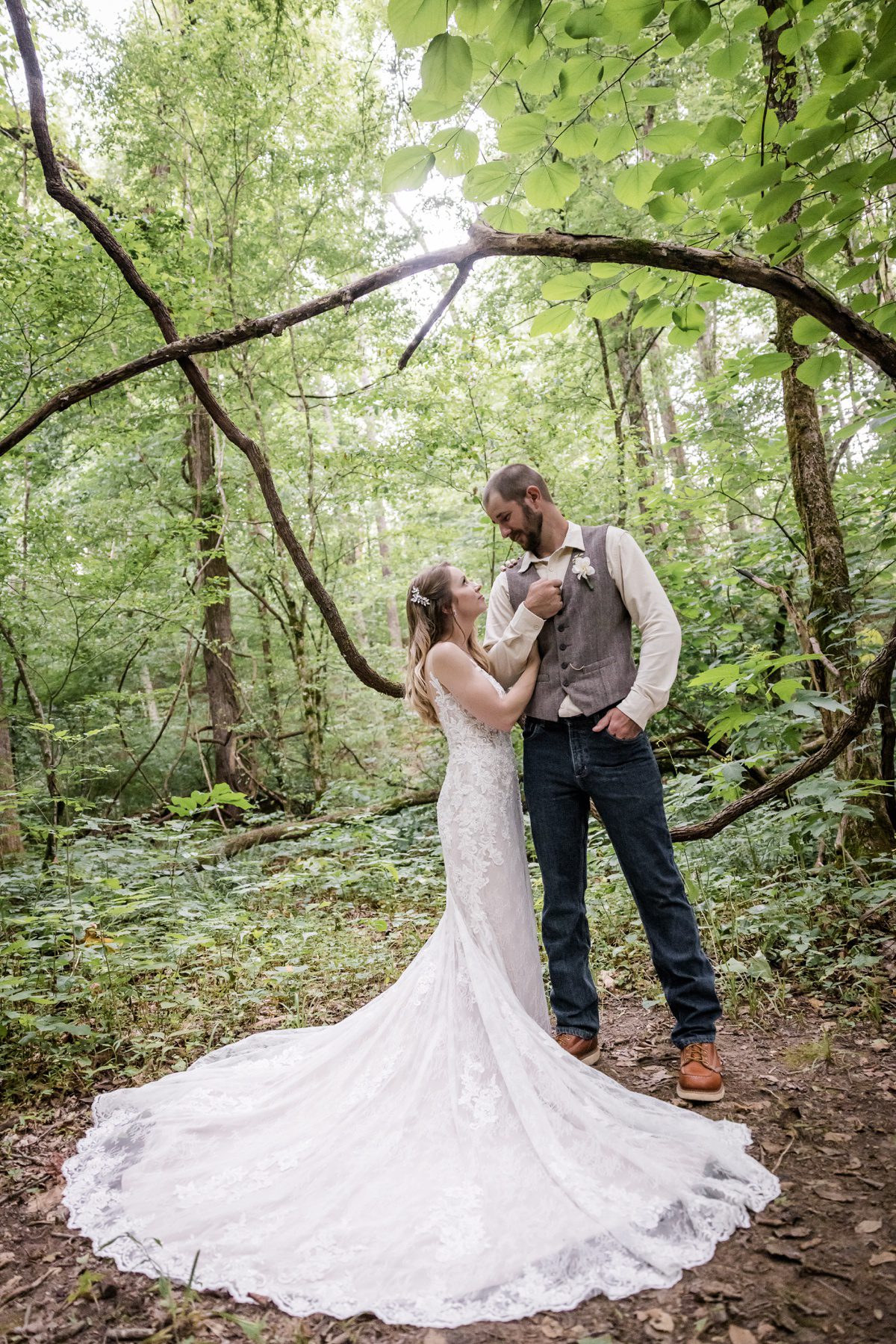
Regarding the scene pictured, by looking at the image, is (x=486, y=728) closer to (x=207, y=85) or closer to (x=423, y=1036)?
(x=423, y=1036)

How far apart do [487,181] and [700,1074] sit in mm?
2865

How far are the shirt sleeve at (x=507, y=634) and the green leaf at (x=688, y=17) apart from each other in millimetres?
1714

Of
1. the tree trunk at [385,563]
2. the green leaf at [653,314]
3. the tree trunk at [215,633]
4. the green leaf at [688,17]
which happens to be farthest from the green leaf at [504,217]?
the tree trunk at [385,563]

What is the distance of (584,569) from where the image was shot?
2934mm

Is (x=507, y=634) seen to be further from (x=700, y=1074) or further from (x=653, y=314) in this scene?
(x=700, y=1074)

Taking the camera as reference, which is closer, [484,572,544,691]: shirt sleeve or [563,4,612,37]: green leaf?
[563,4,612,37]: green leaf

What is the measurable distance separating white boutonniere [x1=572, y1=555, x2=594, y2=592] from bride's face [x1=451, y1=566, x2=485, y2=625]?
387 mm

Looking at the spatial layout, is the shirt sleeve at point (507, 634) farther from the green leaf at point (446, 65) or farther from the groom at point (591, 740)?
the green leaf at point (446, 65)

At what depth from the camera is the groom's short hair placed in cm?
302

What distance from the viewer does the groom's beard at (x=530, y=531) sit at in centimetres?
304

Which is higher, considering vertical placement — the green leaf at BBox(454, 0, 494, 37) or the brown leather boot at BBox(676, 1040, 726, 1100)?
the green leaf at BBox(454, 0, 494, 37)

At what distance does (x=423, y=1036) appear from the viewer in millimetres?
2744

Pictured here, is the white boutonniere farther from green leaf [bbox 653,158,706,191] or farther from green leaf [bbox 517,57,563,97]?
green leaf [bbox 517,57,563,97]

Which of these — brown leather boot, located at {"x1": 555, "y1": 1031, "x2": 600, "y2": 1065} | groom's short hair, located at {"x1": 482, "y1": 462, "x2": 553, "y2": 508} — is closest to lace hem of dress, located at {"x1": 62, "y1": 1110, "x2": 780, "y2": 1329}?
brown leather boot, located at {"x1": 555, "y1": 1031, "x2": 600, "y2": 1065}
